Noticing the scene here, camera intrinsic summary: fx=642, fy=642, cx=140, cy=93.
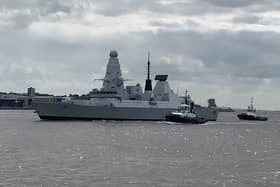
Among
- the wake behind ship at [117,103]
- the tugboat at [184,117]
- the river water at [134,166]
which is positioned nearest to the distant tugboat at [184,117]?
the tugboat at [184,117]

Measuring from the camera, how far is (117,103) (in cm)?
12569

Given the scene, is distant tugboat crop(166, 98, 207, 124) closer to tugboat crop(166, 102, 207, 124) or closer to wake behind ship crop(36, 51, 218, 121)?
tugboat crop(166, 102, 207, 124)

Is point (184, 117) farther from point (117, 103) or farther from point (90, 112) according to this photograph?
point (90, 112)

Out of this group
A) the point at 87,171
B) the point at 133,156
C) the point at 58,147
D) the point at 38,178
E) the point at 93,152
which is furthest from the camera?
the point at 58,147

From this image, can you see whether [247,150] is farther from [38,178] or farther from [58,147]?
[38,178]

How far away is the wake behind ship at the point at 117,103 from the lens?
4884 inches

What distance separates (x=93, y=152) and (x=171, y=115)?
71551mm

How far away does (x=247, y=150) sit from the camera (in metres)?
61.0

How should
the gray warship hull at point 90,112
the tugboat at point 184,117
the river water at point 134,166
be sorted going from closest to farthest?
the river water at point 134,166 < the gray warship hull at point 90,112 < the tugboat at point 184,117

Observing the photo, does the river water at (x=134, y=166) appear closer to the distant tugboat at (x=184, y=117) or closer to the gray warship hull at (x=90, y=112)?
the gray warship hull at (x=90, y=112)

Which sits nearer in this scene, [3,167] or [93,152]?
[3,167]

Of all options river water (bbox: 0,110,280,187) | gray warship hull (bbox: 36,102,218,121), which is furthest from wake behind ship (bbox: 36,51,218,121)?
river water (bbox: 0,110,280,187)

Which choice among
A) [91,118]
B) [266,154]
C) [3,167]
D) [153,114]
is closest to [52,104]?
[91,118]

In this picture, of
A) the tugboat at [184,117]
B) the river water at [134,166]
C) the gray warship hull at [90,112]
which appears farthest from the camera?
the tugboat at [184,117]
